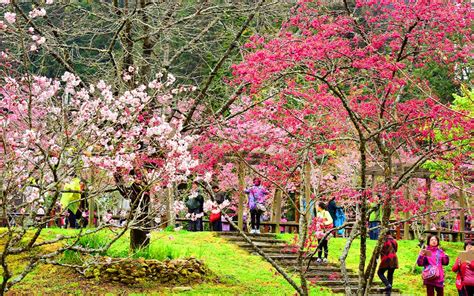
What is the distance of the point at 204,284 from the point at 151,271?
0.91 meters

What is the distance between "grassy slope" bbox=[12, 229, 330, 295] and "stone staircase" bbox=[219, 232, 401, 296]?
12.3 inches

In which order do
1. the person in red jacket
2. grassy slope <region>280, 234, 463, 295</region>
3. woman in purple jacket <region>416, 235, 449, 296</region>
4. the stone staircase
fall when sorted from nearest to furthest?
the person in red jacket → woman in purple jacket <region>416, 235, 449, 296</region> → the stone staircase → grassy slope <region>280, 234, 463, 295</region>

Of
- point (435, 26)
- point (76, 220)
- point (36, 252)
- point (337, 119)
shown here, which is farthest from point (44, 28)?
point (76, 220)

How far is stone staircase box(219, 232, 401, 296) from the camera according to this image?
12140mm

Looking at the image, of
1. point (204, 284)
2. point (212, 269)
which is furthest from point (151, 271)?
point (212, 269)

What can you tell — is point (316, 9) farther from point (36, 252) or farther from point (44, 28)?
point (36, 252)

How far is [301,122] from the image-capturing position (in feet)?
29.9

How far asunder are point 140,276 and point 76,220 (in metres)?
7.65

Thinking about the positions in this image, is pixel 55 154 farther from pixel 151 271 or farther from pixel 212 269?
pixel 212 269

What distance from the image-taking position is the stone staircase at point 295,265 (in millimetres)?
12140

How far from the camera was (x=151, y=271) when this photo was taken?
10539 millimetres

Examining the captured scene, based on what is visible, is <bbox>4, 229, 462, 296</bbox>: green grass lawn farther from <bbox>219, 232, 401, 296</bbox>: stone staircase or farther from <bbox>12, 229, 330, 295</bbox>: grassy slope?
<bbox>219, 232, 401, 296</bbox>: stone staircase

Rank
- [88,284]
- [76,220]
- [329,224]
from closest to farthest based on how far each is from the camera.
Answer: [88,284] < [329,224] < [76,220]

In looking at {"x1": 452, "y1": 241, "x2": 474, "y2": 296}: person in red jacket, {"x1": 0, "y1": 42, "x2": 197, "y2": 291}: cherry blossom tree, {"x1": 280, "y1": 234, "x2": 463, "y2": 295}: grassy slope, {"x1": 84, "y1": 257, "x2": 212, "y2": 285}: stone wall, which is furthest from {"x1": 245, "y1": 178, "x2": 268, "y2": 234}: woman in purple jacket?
{"x1": 452, "y1": 241, "x2": 474, "y2": 296}: person in red jacket
